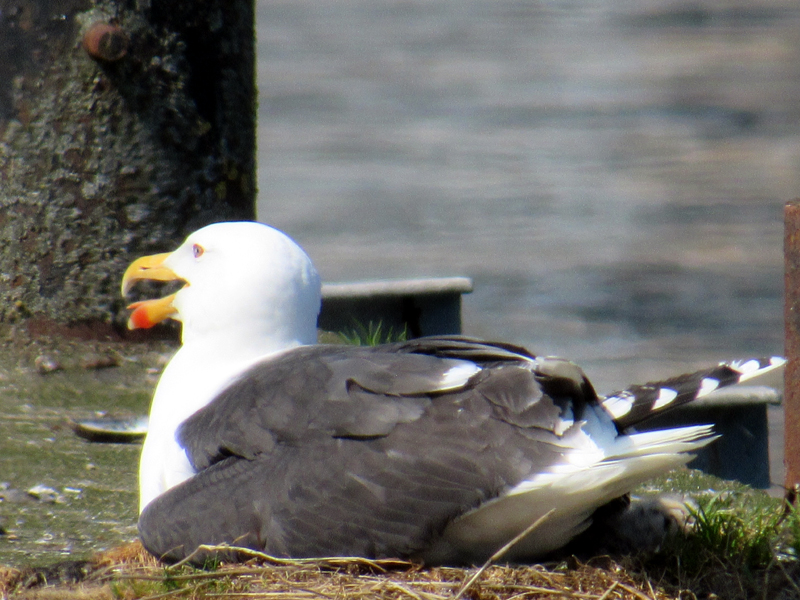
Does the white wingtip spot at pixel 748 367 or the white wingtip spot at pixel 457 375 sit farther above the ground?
the white wingtip spot at pixel 457 375

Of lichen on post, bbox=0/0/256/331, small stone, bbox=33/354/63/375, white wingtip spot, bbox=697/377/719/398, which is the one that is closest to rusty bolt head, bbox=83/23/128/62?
lichen on post, bbox=0/0/256/331

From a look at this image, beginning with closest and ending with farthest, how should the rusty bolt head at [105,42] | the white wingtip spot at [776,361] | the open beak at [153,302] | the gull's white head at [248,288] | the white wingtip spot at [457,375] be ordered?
the white wingtip spot at [457,375]
the white wingtip spot at [776,361]
the gull's white head at [248,288]
the open beak at [153,302]
the rusty bolt head at [105,42]

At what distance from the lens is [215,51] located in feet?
16.7

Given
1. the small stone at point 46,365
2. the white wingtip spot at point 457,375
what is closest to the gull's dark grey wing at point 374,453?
→ the white wingtip spot at point 457,375

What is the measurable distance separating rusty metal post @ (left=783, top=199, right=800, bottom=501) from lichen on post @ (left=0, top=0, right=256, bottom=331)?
2.65m

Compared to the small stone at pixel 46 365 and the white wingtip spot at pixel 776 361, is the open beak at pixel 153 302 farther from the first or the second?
the white wingtip spot at pixel 776 361

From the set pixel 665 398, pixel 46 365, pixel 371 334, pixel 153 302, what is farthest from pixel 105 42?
pixel 665 398

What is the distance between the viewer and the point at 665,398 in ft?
10.0

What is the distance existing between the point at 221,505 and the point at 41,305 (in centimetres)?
248

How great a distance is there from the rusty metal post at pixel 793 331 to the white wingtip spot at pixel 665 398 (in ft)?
1.76

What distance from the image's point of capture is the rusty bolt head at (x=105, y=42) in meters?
4.79

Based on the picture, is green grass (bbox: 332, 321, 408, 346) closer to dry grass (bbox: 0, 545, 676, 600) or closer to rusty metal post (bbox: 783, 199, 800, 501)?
rusty metal post (bbox: 783, 199, 800, 501)

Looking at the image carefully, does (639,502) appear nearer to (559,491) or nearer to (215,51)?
(559,491)

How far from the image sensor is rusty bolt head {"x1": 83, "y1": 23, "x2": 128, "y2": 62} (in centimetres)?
479
